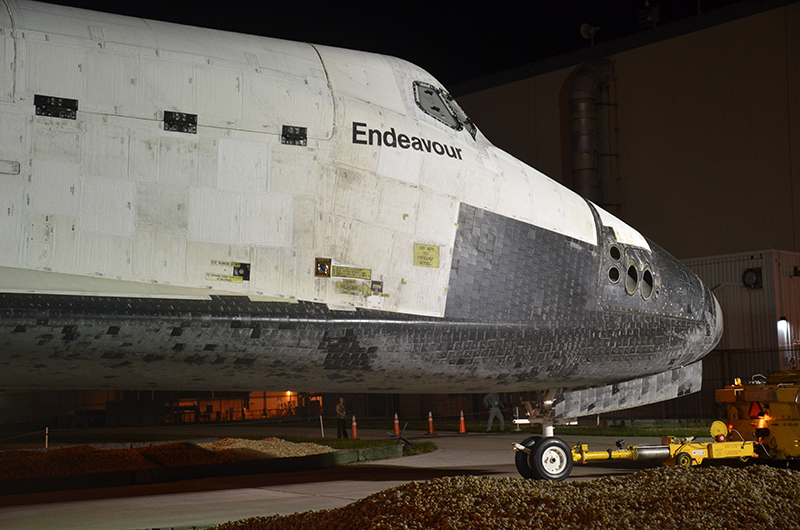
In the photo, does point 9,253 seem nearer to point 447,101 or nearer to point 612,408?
point 447,101

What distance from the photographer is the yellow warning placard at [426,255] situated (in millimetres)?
6102

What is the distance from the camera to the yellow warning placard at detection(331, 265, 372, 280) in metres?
5.74

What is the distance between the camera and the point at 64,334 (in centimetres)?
482

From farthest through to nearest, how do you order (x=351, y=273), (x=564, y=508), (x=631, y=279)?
(x=631, y=279) < (x=351, y=273) < (x=564, y=508)

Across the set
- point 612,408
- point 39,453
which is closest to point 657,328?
point 612,408

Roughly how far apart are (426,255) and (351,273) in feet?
2.22

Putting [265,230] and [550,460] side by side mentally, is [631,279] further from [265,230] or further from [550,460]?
[265,230]

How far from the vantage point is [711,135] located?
29.3 meters

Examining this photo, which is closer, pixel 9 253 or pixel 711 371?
pixel 9 253

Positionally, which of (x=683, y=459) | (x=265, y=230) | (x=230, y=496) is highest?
(x=265, y=230)

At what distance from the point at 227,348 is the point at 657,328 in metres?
4.13

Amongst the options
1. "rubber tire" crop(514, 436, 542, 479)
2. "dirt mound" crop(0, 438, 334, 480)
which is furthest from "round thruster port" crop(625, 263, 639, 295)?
"dirt mound" crop(0, 438, 334, 480)

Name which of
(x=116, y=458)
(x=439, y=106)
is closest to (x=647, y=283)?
(x=439, y=106)

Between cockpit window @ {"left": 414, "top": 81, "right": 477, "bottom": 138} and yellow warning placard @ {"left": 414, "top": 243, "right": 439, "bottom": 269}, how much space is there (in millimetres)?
1149
